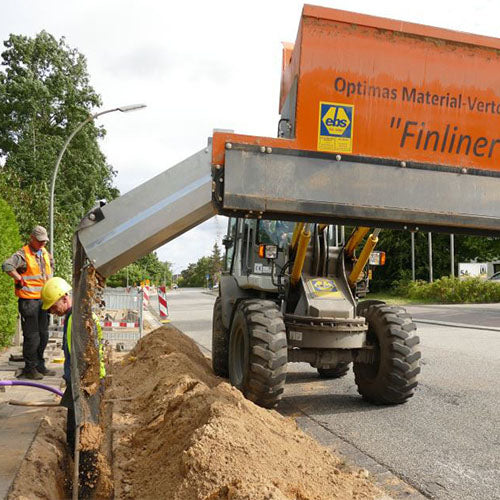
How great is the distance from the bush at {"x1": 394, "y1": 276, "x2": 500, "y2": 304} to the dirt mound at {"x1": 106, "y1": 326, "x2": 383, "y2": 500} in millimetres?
28339

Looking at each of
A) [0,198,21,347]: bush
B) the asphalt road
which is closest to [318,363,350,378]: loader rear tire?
the asphalt road

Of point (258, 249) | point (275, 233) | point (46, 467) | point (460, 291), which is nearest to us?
point (46, 467)

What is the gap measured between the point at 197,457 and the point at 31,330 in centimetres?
447

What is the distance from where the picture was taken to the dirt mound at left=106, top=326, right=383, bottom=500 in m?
3.43

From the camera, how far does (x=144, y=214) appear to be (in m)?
3.72

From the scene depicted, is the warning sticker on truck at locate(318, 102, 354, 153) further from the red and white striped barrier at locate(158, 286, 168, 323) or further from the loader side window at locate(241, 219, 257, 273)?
the red and white striped barrier at locate(158, 286, 168, 323)

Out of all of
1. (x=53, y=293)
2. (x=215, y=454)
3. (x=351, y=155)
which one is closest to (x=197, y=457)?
(x=215, y=454)

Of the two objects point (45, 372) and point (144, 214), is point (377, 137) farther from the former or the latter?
point (45, 372)

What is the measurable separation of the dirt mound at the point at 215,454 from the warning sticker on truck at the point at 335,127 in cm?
206

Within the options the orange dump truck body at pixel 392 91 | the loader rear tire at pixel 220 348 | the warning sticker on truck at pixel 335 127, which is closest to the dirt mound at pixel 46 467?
the orange dump truck body at pixel 392 91

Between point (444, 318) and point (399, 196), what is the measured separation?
59.4 feet

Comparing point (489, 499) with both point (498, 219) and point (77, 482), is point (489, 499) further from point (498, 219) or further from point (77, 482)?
point (77, 482)

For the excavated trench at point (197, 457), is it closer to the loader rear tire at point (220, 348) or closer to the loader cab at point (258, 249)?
the loader cab at point (258, 249)

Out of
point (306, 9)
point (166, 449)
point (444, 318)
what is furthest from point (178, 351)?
point (444, 318)
